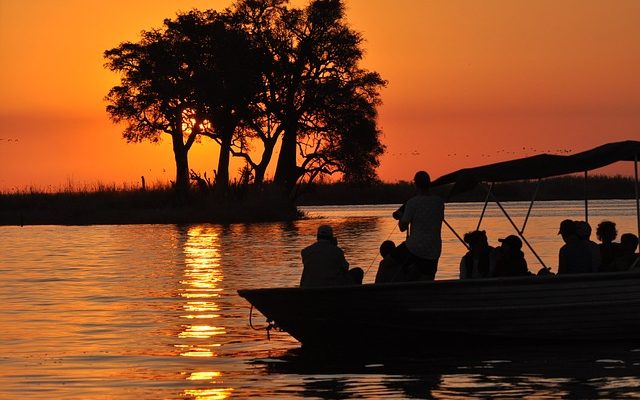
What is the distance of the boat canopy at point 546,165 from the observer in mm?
19406

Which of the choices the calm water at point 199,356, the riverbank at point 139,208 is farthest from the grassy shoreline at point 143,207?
the calm water at point 199,356

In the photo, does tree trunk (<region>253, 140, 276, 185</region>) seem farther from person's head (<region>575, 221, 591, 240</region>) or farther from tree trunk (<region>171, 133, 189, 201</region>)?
person's head (<region>575, 221, 591, 240</region>)

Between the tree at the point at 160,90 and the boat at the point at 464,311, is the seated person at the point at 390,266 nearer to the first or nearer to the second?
the boat at the point at 464,311

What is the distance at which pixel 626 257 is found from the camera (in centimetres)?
1881

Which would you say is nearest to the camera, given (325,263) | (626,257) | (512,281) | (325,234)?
(512,281)

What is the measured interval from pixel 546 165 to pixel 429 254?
2841 millimetres

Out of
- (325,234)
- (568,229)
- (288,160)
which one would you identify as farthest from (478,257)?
(288,160)

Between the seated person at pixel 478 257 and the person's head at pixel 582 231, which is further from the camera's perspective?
the seated person at pixel 478 257

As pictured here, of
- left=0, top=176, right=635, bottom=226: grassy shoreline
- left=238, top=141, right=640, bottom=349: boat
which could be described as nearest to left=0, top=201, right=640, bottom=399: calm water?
left=238, top=141, right=640, bottom=349: boat

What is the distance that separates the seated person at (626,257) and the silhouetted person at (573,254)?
67cm

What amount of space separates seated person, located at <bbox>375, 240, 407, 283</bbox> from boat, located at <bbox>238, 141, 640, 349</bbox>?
45 cm

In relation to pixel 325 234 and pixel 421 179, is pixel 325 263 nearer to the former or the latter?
pixel 325 234

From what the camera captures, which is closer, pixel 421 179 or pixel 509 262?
pixel 421 179

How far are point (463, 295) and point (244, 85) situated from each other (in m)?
57.7
